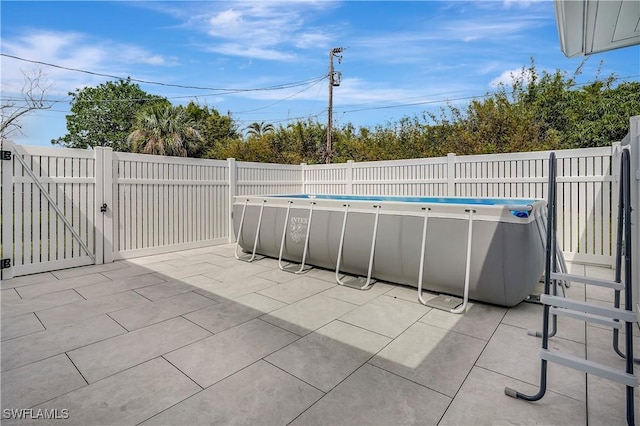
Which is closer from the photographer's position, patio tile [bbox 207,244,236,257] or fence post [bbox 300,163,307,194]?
patio tile [bbox 207,244,236,257]

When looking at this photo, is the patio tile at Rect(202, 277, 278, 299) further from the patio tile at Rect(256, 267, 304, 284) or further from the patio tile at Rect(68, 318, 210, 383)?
Answer: the patio tile at Rect(68, 318, 210, 383)

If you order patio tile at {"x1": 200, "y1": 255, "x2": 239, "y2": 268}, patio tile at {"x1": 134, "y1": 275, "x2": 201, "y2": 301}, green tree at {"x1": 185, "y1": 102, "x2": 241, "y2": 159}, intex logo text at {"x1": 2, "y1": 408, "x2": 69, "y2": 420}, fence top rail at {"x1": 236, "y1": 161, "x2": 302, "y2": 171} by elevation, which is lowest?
intex logo text at {"x1": 2, "y1": 408, "x2": 69, "y2": 420}

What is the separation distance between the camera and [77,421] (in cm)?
154

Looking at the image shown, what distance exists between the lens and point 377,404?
1.67 m

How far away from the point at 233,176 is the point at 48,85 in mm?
6381

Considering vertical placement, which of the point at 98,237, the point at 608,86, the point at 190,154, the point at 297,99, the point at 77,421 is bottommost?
the point at 77,421

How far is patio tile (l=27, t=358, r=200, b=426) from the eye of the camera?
157 cm

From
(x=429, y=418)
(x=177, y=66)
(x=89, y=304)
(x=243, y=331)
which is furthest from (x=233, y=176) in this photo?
(x=177, y=66)

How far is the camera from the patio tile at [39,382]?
171cm

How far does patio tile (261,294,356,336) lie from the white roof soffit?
2.57 metres

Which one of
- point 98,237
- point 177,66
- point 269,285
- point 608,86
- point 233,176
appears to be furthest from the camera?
point 177,66

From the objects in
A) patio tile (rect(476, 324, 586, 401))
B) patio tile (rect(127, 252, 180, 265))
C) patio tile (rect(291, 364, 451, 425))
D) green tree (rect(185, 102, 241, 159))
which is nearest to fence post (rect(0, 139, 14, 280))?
patio tile (rect(127, 252, 180, 265))

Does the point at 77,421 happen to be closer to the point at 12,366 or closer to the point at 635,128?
the point at 12,366

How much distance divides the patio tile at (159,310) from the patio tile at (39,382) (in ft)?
1.94
